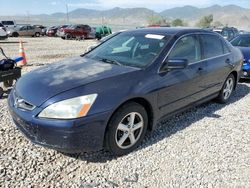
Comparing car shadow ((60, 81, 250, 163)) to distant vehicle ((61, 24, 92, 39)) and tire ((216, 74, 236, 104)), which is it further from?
distant vehicle ((61, 24, 92, 39))

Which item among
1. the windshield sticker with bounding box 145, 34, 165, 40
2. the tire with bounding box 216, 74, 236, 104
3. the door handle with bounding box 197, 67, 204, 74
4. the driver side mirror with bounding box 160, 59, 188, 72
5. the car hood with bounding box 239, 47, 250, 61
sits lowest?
the tire with bounding box 216, 74, 236, 104

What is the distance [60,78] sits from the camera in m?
3.46

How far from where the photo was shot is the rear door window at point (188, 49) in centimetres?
413

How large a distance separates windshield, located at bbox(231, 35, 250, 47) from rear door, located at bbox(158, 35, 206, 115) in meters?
4.77

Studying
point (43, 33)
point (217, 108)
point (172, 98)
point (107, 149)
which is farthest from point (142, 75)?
point (43, 33)

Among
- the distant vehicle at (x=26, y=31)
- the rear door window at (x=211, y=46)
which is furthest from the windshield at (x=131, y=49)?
the distant vehicle at (x=26, y=31)

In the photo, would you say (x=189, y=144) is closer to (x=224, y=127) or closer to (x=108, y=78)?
(x=224, y=127)

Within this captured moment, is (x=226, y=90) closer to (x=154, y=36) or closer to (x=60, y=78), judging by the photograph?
(x=154, y=36)

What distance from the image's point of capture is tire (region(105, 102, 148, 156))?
328cm

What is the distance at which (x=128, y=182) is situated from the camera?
3.08 meters

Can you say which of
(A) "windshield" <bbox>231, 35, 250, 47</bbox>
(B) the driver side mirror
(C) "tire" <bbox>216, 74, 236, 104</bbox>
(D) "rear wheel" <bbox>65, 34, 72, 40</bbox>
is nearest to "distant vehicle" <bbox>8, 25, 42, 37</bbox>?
(D) "rear wheel" <bbox>65, 34, 72, 40</bbox>

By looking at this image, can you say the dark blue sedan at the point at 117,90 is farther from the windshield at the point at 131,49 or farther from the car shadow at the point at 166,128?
the car shadow at the point at 166,128

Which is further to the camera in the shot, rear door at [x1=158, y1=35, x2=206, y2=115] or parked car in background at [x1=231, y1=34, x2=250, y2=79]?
parked car in background at [x1=231, y1=34, x2=250, y2=79]

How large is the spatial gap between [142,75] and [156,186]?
1.41m
